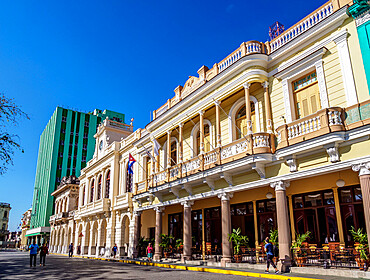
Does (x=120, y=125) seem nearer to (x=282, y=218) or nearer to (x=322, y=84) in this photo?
(x=282, y=218)

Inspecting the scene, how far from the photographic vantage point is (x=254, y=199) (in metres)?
16.5

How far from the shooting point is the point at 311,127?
1182 cm

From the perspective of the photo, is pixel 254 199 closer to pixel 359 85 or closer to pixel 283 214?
pixel 283 214

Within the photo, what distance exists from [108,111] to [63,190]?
26255 millimetres

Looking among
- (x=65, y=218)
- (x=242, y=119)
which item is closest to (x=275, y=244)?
(x=242, y=119)

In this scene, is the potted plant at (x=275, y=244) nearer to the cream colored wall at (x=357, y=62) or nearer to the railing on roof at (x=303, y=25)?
the cream colored wall at (x=357, y=62)

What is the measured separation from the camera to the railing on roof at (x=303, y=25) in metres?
12.9

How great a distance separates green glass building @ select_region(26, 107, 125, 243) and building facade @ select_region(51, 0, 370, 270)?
141 ft

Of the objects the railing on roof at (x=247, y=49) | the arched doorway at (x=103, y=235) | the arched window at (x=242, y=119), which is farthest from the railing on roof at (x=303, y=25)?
the arched doorway at (x=103, y=235)

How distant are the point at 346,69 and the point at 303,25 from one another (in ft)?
10.8

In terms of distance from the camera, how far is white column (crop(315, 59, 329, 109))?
1227 centimetres

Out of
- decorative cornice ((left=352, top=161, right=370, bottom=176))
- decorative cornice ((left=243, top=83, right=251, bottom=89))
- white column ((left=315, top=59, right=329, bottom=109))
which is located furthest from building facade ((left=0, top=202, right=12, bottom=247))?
decorative cornice ((left=352, top=161, right=370, bottom=176))

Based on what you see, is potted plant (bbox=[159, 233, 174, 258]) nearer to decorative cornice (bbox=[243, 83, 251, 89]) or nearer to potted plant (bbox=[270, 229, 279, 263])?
potted plant (bbox=[270, 229, 279, 263])

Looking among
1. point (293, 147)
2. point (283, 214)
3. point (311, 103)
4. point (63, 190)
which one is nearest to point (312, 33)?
point (311, 103)
